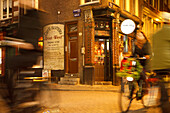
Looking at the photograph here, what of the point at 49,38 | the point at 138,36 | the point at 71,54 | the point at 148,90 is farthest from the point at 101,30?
the point at 148,90

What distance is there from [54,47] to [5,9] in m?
6.58

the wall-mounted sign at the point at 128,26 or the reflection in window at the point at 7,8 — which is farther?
the reflection in window at the point at 7,8

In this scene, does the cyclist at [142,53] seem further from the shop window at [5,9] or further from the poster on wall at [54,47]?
the shop window at [5,9]

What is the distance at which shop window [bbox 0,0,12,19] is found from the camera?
17.5 m

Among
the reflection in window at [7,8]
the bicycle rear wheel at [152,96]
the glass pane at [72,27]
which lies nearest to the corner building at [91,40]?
the glass pane at [72,27]

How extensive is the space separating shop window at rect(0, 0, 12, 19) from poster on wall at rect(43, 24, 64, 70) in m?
4.35

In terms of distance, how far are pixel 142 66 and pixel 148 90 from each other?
1.98 feet

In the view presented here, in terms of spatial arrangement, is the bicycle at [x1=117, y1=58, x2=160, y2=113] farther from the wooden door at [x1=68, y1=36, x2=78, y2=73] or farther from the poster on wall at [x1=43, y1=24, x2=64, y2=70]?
the poster on wall at [x1=43, y1=24, x2=64, y2=70]

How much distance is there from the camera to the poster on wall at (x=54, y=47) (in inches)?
580

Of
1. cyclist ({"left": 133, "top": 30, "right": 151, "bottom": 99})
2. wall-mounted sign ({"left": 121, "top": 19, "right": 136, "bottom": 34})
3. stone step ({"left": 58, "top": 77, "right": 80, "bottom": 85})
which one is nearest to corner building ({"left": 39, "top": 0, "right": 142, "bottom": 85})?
stone step ({"left": 58, "top": 77, "right": 80, "bottom": 85})

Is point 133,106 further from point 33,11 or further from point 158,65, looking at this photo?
point 33,11

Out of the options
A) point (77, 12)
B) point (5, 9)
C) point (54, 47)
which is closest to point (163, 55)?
point (77, 12)

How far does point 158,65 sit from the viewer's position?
3918mm

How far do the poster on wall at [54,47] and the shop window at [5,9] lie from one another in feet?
14.3
